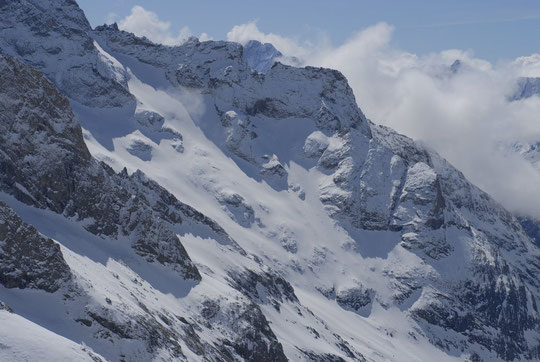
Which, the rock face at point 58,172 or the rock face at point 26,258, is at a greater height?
the rock face at point 58,172

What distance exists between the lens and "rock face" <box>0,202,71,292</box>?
84562 mm

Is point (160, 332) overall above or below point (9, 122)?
below

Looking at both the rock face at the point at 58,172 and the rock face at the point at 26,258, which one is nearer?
the rock face at the point at 26,258

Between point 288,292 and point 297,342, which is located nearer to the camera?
point 297,342

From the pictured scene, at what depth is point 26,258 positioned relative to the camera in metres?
86.1

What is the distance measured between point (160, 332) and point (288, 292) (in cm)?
8750

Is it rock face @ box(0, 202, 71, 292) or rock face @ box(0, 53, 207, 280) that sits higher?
rock face @ box(0, 53, 207, 280)

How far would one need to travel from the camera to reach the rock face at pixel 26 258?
84562 millimetres

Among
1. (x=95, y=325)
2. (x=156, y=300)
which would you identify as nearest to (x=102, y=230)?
(x=156, y=300)

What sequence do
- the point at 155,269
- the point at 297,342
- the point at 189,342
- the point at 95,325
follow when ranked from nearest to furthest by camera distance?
1. the point at 95,325
2. the point at 189,342
3. the point at 155,269
4. the point at 297,342

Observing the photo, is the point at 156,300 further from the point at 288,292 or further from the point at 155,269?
the point at 288,292

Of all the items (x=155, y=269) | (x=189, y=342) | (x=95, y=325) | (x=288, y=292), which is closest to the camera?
(x=95, y=325)

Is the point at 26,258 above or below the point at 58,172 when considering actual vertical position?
below

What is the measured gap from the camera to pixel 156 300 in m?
110
